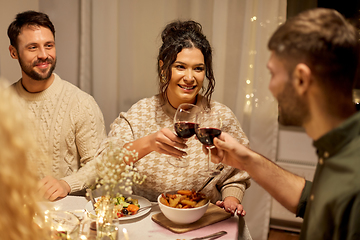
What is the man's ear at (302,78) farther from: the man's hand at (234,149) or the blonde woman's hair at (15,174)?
the blonde woman's hair at (15,174)

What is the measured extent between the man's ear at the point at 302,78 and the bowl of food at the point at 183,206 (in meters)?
0.62

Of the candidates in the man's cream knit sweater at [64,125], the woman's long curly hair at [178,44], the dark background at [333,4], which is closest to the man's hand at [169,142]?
the woman's long curly hair at [178,44]

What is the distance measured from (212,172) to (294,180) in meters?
0.33

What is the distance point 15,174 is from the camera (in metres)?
0.50

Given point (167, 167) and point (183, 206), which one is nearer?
point (183, 206)

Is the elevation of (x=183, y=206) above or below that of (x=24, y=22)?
below

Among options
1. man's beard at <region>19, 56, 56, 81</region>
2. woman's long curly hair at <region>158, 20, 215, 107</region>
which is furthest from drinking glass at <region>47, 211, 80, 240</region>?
man's beard at <region>19, 56, 56, 81</region>

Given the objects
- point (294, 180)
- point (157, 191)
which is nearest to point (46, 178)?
point (157, 191)

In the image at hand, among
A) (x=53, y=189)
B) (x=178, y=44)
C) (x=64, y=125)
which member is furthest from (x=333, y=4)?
(x=53, y=189)

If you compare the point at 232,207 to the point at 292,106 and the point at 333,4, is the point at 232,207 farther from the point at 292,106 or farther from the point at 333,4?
the point at 333,4

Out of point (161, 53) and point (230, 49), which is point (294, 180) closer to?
point (161, 53)

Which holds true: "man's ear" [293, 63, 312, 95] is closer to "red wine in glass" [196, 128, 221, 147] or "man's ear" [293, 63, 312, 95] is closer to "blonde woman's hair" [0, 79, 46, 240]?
"red wine in glass" [196, 128, 221, 147]

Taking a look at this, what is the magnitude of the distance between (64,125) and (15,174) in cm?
172

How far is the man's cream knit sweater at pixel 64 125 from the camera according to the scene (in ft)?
7.01
